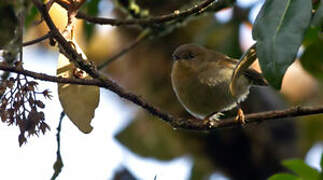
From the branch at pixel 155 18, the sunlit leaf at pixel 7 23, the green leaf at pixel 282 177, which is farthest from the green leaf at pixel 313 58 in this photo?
the sunlit leaf at pixel 7 23

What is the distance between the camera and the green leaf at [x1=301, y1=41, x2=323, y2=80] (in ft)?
11.5

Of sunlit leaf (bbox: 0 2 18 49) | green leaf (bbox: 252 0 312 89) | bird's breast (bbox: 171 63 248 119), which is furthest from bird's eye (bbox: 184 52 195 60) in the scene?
sunlit leaf (bbox: 0 2 18 49)

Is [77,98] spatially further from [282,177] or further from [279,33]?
[282,177]

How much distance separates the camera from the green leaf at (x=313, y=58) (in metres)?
3.49

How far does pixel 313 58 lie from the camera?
11.6ft

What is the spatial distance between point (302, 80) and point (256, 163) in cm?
246

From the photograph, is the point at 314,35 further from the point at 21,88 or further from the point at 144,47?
the point at 144,47

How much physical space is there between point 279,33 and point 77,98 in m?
0.74

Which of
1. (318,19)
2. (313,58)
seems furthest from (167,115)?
(313,58)

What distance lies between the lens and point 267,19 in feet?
6.64

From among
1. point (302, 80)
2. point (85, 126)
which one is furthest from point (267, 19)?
point (302, 80)

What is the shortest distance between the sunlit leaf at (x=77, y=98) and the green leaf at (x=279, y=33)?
613 millimetres

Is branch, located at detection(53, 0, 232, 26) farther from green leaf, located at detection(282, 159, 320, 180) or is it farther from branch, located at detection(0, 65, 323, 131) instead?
green leaf, located at detection(282, 159, 320, 180)

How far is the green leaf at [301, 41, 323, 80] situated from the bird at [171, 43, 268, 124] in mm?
286
